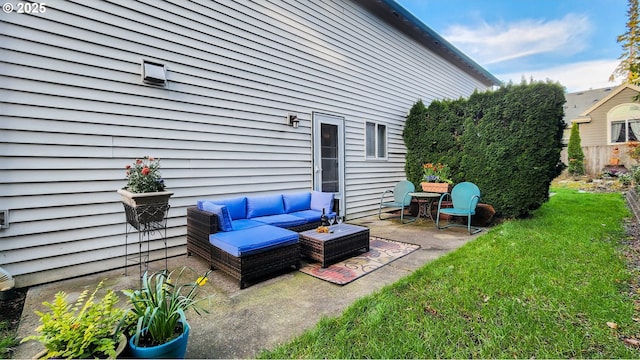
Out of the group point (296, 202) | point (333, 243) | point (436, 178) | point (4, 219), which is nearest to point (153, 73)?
point (4, 219)

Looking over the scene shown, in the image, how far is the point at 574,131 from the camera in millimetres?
12992

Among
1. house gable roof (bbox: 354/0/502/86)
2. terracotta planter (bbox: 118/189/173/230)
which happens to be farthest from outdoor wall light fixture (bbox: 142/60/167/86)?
house gable roof (bbox: 354/0/502/86)

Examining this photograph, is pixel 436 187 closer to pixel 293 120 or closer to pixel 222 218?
pixel 293 120

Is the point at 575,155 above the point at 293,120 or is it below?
below

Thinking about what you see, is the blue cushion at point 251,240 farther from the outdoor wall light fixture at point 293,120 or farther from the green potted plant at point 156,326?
the outdoor wall light fixture at point 293,120

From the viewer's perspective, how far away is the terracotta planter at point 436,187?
5.95m

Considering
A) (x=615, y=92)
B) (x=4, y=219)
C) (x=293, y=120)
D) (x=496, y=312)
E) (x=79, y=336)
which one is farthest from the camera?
(x=615, y=92)

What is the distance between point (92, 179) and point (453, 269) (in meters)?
4.24

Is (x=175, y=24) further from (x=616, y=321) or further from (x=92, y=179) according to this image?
(x=616, y=321)

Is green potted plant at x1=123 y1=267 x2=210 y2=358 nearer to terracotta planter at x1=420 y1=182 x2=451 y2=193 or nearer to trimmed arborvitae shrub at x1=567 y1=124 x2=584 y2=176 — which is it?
terracotta planter at x1=420 y1=182 x2=451 y2=193

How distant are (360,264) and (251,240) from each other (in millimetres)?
1383

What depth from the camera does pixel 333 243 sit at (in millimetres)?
3346

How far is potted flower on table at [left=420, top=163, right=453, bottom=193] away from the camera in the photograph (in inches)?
237

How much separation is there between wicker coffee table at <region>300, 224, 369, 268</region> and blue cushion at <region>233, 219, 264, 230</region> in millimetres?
665
